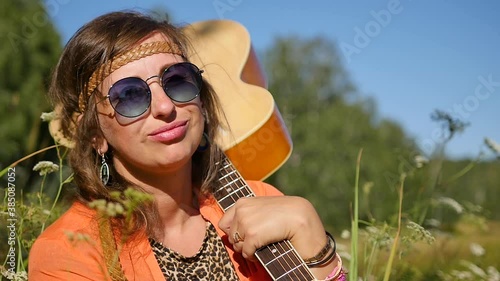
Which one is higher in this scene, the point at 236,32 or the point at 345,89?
the point at 236,32

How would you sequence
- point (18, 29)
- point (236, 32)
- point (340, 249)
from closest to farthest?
point (340, 249)
point (236, 32)
point (18, 29)

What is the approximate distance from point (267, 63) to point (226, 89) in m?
23.3

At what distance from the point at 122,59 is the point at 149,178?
43 cm

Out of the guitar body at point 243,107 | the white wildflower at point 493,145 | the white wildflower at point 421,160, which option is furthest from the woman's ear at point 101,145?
the white wildflower at point 493,145

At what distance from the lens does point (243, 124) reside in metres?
2.91

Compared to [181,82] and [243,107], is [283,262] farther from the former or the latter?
[243,107]

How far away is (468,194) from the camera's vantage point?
83.0 ft

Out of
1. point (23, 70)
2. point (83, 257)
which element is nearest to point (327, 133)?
point (23, 70)

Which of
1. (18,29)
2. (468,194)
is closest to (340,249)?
(18,29)

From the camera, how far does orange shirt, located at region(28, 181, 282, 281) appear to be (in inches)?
71.8

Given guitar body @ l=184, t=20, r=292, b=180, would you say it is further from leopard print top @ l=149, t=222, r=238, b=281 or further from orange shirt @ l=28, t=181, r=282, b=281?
orange shirt @ l=28, t=181, r=282, b=281

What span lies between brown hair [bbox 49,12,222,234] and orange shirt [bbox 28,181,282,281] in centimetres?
10

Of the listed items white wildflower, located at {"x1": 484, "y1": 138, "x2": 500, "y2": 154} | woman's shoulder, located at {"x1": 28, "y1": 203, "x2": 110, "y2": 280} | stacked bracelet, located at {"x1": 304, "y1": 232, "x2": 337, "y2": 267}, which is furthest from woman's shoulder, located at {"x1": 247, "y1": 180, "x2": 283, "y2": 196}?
white wildflower, located at {"x1": 484, "y1": 138, "x2": 500, "y2": 154}

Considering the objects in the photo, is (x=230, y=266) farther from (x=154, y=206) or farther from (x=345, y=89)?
(x=345, y=89)
